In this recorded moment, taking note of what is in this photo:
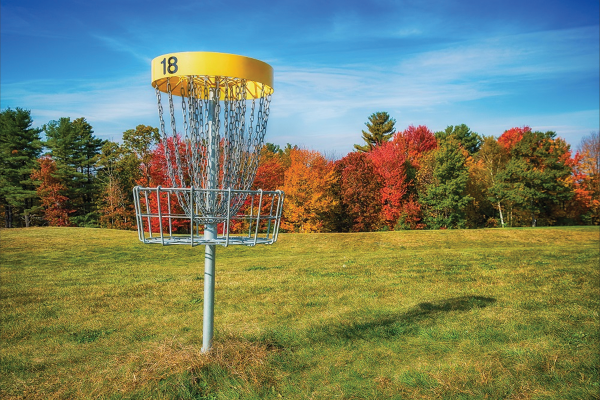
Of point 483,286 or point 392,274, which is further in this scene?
point 392,274

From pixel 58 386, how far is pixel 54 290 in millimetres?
5372

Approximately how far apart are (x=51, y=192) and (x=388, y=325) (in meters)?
33.8

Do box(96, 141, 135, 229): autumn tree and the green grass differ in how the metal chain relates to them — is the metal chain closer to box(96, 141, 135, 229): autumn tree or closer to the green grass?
the green grass

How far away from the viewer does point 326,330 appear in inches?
213

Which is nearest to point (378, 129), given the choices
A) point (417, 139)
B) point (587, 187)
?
point (417, 139)

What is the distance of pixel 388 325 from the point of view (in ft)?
18.2

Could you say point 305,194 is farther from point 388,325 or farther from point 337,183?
point 388,325

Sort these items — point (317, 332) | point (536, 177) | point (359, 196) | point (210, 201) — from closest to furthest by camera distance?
1. point (210, 201)
2. point (317, 332)
3. point (359, 196)
4. point (536, 177)

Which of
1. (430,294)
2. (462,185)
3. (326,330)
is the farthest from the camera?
(462,185)

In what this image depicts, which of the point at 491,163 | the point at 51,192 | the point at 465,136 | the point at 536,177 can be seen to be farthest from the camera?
the point at 465,136

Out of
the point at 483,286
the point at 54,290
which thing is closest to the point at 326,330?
the point at 483,286

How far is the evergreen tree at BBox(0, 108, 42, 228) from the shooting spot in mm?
32688

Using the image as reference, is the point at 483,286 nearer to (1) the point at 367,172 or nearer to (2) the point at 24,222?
(1) the point at 367,172

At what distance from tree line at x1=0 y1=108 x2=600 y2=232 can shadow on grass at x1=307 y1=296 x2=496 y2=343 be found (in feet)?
76.5
